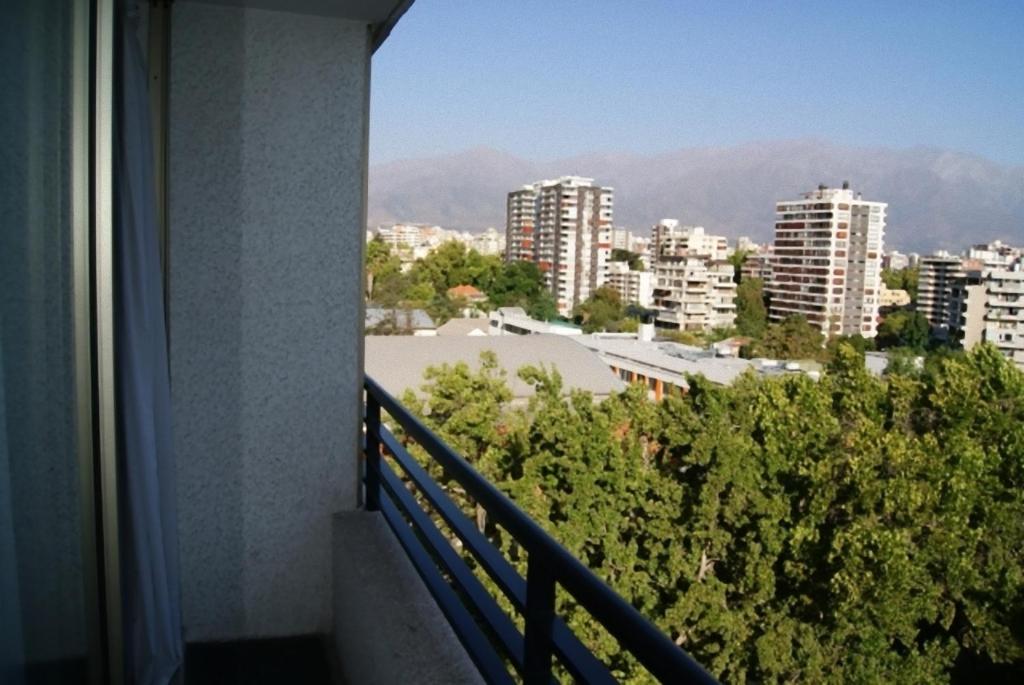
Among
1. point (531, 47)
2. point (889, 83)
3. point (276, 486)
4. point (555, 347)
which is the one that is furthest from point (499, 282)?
point (889, 83)

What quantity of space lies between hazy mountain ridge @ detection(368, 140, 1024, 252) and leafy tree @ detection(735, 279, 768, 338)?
784cm

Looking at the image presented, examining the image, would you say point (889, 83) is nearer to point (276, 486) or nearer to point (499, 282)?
point (499, 282)

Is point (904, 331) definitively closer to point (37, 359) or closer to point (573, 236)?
point (573, 236)

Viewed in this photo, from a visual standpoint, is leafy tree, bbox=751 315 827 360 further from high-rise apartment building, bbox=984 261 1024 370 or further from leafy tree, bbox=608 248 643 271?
leafy tree, bbox=608 248 643 271

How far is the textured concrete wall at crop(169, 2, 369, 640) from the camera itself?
2.12 m

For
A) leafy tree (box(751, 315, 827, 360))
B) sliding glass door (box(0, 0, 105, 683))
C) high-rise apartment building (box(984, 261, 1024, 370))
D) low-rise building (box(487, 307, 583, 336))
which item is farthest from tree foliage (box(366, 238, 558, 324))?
sliding glass door (box(0, 0, 105, 683))

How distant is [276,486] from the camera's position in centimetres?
226

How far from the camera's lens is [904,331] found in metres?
50.9

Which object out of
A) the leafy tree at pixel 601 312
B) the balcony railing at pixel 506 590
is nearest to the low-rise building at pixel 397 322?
Answer: the leafy tree at pixel 601 312

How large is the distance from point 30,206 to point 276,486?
1.48m

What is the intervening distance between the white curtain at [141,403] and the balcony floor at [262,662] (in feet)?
1.38

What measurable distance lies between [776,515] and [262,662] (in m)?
13.6

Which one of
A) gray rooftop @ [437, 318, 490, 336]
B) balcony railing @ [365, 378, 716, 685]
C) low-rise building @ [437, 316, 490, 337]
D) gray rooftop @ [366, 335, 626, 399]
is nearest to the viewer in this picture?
balcony railing @ [365, 378, 716, 685]

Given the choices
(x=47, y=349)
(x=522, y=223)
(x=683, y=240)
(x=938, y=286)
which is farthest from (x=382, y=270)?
(x=683, y=240)
